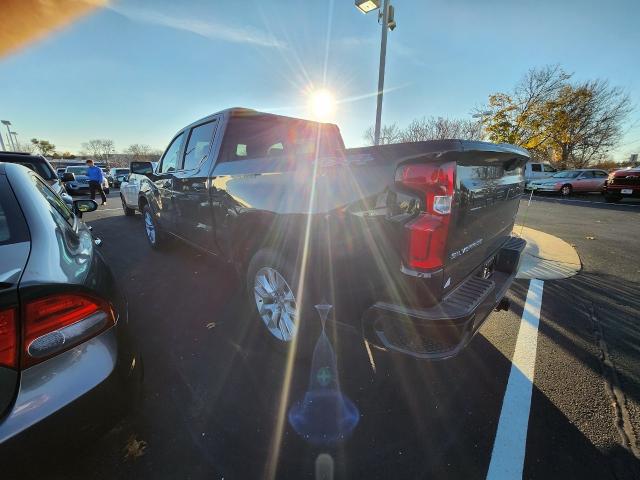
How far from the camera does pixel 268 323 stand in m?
2.68

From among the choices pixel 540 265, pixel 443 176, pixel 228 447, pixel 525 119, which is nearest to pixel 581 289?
pixel 540 265

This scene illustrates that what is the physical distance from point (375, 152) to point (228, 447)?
6.60 feet

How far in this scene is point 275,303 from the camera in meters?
2.55

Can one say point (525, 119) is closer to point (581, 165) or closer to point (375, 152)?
point (581, 165)

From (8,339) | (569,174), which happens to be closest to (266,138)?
(8,339)

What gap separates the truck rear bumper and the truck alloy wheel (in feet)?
2.38

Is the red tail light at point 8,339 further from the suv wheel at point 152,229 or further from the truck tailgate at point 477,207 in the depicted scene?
the suv wheel at point 152,229

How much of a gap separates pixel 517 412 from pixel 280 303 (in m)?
1.88

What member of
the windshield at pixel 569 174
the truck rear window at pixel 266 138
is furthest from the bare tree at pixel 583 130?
the truck rear window at pixel 266 138

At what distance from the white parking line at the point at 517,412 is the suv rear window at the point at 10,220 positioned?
8.90ft

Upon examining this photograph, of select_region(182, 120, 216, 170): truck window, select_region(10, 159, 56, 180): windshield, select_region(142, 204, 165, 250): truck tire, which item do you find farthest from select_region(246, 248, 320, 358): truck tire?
select_region(10, 159, 56, 180): windshield

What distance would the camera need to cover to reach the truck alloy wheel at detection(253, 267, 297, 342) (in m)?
2.37

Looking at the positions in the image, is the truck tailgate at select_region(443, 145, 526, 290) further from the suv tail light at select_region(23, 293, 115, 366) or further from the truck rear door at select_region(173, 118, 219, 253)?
the truck rear door at select_region(173, 118, 219, 253)

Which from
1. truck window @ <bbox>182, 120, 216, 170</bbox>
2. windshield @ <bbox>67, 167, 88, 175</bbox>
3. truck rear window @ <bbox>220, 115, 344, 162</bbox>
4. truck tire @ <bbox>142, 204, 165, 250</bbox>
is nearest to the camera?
truck rear window @ <bbox>220, 115, 344, 162</bbox>
